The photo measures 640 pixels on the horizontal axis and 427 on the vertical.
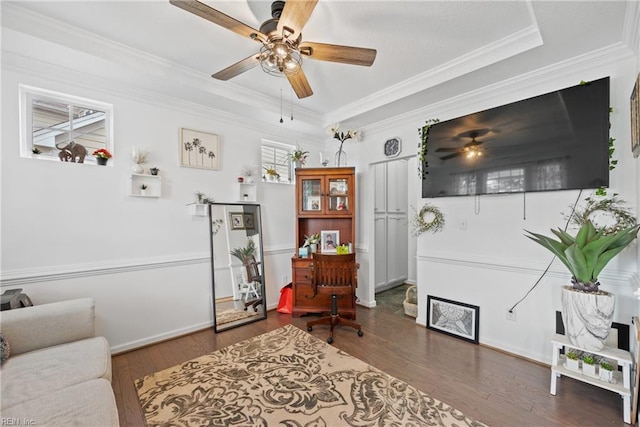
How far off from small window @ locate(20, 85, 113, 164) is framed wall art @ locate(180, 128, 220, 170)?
2.15 ft

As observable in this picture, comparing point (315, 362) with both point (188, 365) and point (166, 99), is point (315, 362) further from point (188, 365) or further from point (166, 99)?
point (166, 99)

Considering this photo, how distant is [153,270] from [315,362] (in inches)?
76.4

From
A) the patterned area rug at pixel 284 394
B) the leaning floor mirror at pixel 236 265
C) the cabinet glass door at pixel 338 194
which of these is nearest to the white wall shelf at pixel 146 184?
the leaning floor mirror at pixel 236 265

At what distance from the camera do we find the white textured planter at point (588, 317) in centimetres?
178

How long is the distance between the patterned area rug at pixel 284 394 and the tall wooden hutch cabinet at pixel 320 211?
0.95m

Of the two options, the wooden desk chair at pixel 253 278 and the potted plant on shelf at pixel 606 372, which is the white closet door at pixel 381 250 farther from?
the potted plant on shelf at pixel 606 372

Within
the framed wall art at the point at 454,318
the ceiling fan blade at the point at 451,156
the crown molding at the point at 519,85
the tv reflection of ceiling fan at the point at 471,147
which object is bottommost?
the framed wall art at the point at 454,318

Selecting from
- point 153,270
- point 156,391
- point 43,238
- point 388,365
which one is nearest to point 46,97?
point 43,238

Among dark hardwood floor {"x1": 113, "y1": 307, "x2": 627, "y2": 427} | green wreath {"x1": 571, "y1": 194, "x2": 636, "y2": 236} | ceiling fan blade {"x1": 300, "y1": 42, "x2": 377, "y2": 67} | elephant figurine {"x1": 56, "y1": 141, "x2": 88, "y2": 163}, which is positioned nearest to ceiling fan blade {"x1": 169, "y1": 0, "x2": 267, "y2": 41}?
ceiling fan blade {"x1": 300, "y1": 42, "x2": 377, "y2": 67}

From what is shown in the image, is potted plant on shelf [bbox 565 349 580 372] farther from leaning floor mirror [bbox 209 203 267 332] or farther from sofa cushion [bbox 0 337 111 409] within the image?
sofa cushion [bbox 0 337 111 409]

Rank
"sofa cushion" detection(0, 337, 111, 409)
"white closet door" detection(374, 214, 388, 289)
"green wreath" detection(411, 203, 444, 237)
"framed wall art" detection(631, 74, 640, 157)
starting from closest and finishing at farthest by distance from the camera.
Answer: "sofa cushion" detection(0, 337, 111, 409), "framed wall art" detection(631, 74, 640, 157), "green wreath" detection(411, 203, 444, 237), "white closet door" detection(374, 214, 388, 289)

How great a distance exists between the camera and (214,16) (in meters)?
1.48

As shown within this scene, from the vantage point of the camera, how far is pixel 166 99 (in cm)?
282

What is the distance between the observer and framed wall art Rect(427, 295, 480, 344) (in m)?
2.78
